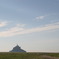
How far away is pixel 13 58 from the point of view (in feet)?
187

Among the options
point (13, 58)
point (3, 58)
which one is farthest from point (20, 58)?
A: point (3, 58)

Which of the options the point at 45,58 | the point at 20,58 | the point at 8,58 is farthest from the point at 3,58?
the point at 45,58

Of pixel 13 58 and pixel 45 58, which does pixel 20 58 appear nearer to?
pixel 13 58

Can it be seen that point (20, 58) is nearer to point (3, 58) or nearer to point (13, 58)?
point (13, 58)

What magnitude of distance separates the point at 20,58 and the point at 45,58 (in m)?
9.26

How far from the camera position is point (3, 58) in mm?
55844

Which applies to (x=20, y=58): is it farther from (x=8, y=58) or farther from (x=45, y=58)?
(x=45, y=58)

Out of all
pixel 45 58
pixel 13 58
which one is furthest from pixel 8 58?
pixel 45 58

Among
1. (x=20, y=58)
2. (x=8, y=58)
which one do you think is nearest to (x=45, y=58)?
(x=20, y=58)

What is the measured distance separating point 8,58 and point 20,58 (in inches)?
169

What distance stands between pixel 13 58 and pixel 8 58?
70.4 inches

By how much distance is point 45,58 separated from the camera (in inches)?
2311

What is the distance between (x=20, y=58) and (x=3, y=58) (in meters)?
6.08

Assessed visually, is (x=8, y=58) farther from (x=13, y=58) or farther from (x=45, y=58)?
(x=45, y=58)
